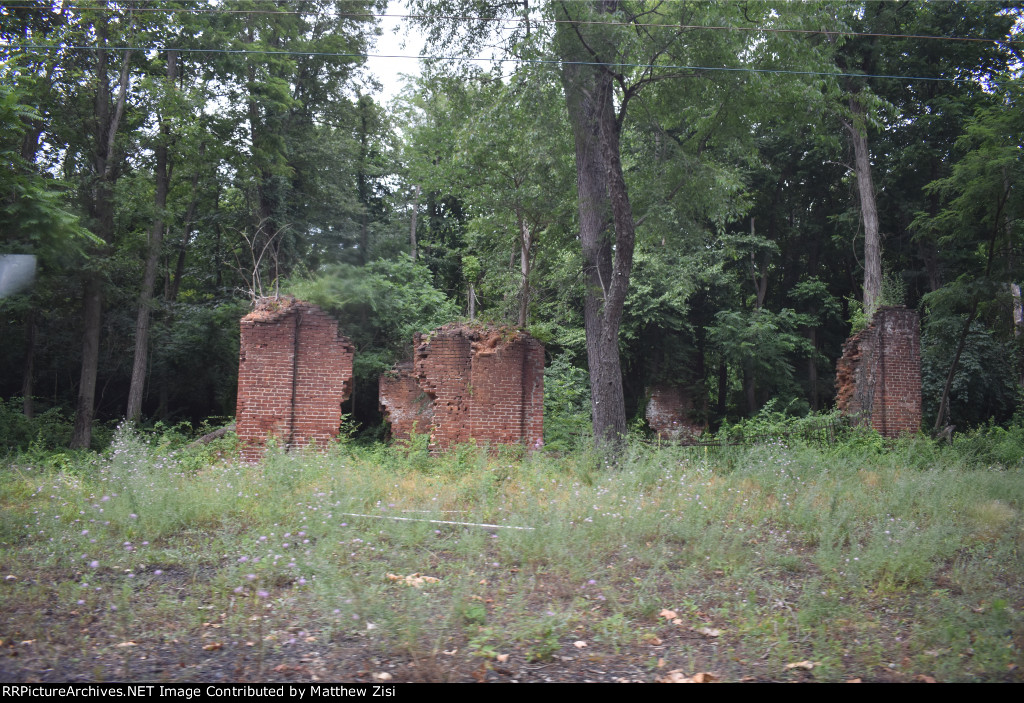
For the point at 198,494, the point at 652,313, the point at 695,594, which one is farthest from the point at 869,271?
the point at 198,494

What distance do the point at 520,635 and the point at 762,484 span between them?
5.10 metres

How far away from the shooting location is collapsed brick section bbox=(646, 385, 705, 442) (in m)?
21.8

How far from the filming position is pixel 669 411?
2186 centimetres

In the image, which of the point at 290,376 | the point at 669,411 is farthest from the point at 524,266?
the point at 669,411

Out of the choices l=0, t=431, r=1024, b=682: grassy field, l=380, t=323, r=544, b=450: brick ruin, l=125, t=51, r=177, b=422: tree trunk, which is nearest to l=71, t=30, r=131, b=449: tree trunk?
l=125, t=51, r=177, b=422: tree trunk

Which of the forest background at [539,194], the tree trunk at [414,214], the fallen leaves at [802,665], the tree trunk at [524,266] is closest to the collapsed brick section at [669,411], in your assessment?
the forest background at [539,194]

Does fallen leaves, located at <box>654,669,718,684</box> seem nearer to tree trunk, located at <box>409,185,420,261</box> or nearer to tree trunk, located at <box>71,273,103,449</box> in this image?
tree trunk, located at <box>71,273,103,449</box>

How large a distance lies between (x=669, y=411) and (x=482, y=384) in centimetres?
1213

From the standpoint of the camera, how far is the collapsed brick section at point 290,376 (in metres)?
11.3

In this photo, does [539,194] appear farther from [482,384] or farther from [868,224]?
[868,224]

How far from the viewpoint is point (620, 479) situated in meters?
7.90

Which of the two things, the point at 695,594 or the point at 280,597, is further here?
the point at 695,594

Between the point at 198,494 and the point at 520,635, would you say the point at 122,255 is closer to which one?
the point at 198,494

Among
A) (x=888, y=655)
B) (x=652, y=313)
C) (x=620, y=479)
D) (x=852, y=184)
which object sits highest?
(x=852, y=184)
